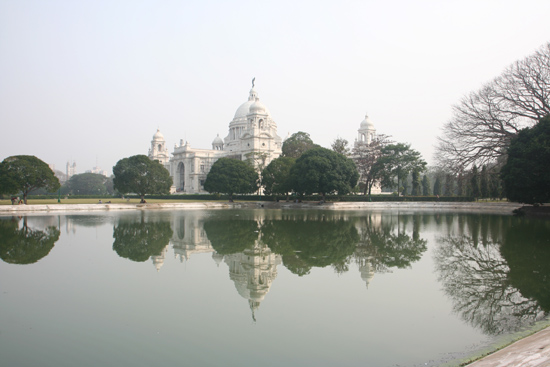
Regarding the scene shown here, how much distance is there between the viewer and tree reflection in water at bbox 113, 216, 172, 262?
1408 centimetres

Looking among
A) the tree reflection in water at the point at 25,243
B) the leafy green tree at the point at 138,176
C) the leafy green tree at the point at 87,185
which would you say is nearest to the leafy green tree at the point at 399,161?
the leafy green tree at the point at 138,176

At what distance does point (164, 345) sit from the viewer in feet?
20.9

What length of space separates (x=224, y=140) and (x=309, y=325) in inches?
A: 3666

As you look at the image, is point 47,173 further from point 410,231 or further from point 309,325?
point 309,325

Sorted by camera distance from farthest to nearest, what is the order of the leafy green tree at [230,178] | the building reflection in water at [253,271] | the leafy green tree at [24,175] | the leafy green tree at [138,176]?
the leafy green tree at [230,178], the leafy green tree at [138,176], the leafy green tree at [24,175], the building reflection in water at [253,271]

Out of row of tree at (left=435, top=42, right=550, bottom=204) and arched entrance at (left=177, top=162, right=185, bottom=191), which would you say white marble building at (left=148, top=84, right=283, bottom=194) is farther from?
row of tree at (left=435, top=42, right=550, bottom=204)

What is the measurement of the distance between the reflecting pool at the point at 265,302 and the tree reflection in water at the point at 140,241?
0.54 feet

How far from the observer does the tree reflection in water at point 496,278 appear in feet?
25.4

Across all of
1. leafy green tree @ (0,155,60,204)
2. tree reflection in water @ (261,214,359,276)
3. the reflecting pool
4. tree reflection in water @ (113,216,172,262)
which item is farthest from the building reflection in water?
leafy green tree @ (0,155,60,204)

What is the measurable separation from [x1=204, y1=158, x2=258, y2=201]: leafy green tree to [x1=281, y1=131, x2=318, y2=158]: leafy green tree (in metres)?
10.8

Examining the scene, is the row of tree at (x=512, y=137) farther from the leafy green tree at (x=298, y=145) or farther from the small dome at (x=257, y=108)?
the small dome at (x=257, y=108)

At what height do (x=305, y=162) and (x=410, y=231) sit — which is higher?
(x=305, y=162)

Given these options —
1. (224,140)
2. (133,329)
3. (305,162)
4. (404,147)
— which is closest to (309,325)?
(133,329)

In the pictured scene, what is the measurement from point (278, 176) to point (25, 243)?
3705cm
